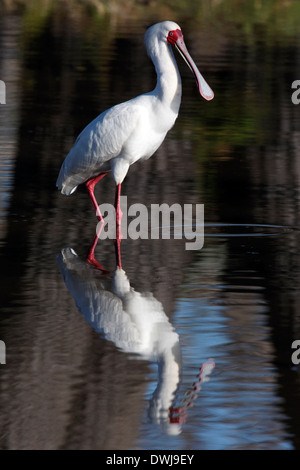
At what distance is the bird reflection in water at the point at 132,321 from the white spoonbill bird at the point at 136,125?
106 centimetres

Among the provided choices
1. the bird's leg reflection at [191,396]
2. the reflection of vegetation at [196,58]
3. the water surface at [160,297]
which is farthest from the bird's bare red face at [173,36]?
the bird's leg reflection at [191,396]

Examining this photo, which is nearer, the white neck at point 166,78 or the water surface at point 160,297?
the water surface at point 160,297

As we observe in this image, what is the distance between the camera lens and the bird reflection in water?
5.47 metres

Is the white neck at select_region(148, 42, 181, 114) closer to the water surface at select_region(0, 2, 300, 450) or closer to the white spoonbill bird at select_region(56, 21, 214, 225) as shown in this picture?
the white spoonbill bird at select_region(56, 21, 214, 225)

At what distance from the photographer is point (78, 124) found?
14367 millimetres

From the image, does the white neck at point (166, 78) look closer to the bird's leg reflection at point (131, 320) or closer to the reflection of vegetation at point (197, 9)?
the bird's leg reflection at point (131, 320)

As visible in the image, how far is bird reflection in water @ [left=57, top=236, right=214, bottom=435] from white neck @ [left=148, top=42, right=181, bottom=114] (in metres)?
1.42

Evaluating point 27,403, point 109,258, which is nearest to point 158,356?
point 27,403

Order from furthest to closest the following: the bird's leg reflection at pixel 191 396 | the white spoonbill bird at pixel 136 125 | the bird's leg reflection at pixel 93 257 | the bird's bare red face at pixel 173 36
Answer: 1. the bird's bare red face at pixel 173 36
2. the white spoonbill bird at pixel 136 125
3. the bird's leg reflection at pixel 93 257
4. the bird's leg reflection at pixel 191 396

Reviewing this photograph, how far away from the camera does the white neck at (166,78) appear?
9.07 meters

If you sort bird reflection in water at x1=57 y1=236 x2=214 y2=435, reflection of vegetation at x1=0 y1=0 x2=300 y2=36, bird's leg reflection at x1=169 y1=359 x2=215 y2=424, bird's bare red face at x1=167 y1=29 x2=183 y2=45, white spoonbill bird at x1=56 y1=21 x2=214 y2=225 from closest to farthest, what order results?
bird's leg reflection at x1=169 y1=359 x2=215 y2=424
bird reflection in water at x1=57 y1=236 x2=214 y2=435
white spoonbill bird at x1=56 y1=21 x2=214 y2=225
bird's bare red face at x1=167 y1=29 x2=183 y2=45
reflection of vegetation at x1=0 y1=0 x2=300 y2=36

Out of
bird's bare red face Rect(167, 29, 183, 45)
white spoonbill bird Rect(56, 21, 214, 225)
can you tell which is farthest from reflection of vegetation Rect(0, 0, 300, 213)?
bird's bare red face Rect(167, 29, 183, 45)

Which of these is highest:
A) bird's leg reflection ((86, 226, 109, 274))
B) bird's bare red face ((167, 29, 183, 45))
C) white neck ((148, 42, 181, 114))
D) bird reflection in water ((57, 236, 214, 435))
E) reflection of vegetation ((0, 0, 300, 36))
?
reflection of vegetation ((0, 0, 300, 36))
